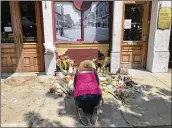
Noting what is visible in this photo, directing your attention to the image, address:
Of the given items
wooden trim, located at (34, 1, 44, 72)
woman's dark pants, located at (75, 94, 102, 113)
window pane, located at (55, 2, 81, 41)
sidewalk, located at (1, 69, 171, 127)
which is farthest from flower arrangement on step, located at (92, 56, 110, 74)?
woman's dark pants, located at (75, 94, 102, 113)

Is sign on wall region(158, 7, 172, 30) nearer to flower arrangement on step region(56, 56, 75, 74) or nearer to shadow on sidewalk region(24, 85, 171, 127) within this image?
shadow on sidewalk region(24, 85, 171, 127)

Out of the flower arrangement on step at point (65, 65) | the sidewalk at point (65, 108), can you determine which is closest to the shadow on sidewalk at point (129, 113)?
the sidewalk at point (65, 108)

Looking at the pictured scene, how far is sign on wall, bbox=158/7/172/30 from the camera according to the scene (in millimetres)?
6486

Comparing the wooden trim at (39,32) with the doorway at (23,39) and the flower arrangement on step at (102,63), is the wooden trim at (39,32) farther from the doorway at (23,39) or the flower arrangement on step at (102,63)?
the flower arrangement on step at (102,63)

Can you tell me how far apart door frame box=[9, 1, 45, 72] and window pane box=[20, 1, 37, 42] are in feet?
0.36

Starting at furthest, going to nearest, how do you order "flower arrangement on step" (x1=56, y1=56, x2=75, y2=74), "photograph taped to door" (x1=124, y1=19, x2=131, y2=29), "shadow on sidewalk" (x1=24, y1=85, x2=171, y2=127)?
"photograph taped to door" (x1=124, y1=19, x2=131, y2=29)
"flower arrangement on step" (x1=56, y1=56, x2=75, y2=74)
"shadow on sidewalk" (x1=24, y1=85, x2=171, y2=127)

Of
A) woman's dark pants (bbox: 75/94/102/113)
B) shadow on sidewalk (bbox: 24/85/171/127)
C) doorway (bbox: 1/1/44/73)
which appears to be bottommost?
shadow on sidewalk (bbox: 24/85/171/127)

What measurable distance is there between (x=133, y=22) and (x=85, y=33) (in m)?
1.62

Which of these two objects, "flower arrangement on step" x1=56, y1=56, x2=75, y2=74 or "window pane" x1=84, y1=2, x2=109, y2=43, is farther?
"window pane" x1=84, y1=2, x2=109, y2=43

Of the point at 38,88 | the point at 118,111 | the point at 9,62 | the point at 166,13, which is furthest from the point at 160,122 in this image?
the point at 9,62

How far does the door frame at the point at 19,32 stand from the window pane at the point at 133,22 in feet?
9.02

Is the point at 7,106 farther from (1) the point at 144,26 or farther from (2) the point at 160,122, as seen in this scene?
(1) the point at 144,26

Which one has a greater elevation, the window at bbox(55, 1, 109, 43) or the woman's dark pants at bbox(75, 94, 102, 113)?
the window at bbox(55, 1, 109, 43)

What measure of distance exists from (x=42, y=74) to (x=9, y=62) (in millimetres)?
1150
